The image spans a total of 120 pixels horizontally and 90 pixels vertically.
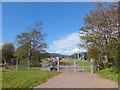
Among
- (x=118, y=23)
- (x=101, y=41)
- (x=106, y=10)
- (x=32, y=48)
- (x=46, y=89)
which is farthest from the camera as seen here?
(x=32, y=48)

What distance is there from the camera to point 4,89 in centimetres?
1505

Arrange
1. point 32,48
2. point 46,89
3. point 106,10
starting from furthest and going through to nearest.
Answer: point 32,48
point 106,10
point 46,89

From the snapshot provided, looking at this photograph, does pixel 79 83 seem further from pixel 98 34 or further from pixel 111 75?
pixel 98 34

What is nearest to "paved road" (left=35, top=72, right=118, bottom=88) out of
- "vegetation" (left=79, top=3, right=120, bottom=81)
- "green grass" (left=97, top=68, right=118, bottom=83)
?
"green grass" (left=97, top=68, right=118, bottom=83)

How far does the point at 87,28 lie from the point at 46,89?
723 inches

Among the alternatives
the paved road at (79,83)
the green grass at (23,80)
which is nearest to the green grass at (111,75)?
the paved road at (79,83)

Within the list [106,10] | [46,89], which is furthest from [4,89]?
[106,10]

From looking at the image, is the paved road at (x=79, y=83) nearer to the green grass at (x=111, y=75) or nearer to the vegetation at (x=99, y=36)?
the green grass at (x=111, y=75)

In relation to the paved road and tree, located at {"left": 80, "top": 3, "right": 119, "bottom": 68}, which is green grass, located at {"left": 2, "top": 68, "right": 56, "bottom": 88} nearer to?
the paved road

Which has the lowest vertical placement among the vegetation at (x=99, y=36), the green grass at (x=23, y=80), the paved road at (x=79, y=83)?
the paved road at (x=79, y=83)

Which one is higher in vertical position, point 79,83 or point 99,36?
point 99,36

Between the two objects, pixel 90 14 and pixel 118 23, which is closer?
pixel 118 23

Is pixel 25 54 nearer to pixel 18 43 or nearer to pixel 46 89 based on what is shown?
pixel 18 43

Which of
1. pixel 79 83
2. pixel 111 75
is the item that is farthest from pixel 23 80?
pixel 111 75
